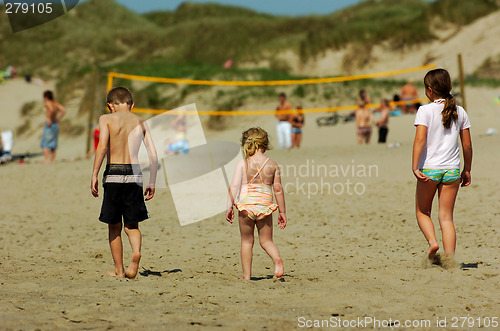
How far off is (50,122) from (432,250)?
9.79m

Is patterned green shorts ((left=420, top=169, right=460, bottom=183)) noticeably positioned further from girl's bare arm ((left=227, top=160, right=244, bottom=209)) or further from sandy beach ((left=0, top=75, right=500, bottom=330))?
girl's bare arm ((left=227, top=160, right=244, bottom=209))

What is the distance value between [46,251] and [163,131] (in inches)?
477

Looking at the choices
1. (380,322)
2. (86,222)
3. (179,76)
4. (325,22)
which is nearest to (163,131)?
(179,76)

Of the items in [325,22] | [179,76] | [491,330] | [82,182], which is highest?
[325,22]

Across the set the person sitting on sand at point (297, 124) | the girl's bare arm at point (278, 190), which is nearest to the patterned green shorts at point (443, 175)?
the girl's bare arm at point (278, 190)

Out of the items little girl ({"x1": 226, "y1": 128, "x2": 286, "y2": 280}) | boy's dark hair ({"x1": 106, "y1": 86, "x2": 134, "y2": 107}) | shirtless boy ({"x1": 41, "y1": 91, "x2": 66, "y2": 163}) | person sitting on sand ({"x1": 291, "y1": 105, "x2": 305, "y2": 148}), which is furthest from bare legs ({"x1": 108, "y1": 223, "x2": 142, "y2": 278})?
person sitting on sand ({"x1": 291, "y1": 105, "x2": 305, "y2": 148})

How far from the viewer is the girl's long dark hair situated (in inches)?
185

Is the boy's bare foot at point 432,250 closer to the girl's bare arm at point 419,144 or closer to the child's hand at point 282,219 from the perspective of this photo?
the girl's bare arm at point 419,144

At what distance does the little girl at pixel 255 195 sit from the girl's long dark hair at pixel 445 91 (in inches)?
47.5

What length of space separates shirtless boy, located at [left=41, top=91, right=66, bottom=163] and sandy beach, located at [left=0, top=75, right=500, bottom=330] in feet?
7.58

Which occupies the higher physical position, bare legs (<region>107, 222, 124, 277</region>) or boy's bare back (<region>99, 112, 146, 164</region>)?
boy's bare back (<region>99, 112, 146, 164</region>)

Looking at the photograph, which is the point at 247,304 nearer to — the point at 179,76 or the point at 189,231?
the point at 189,231

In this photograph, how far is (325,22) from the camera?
45.9 meters

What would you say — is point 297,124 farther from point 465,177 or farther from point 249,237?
point 249,237
